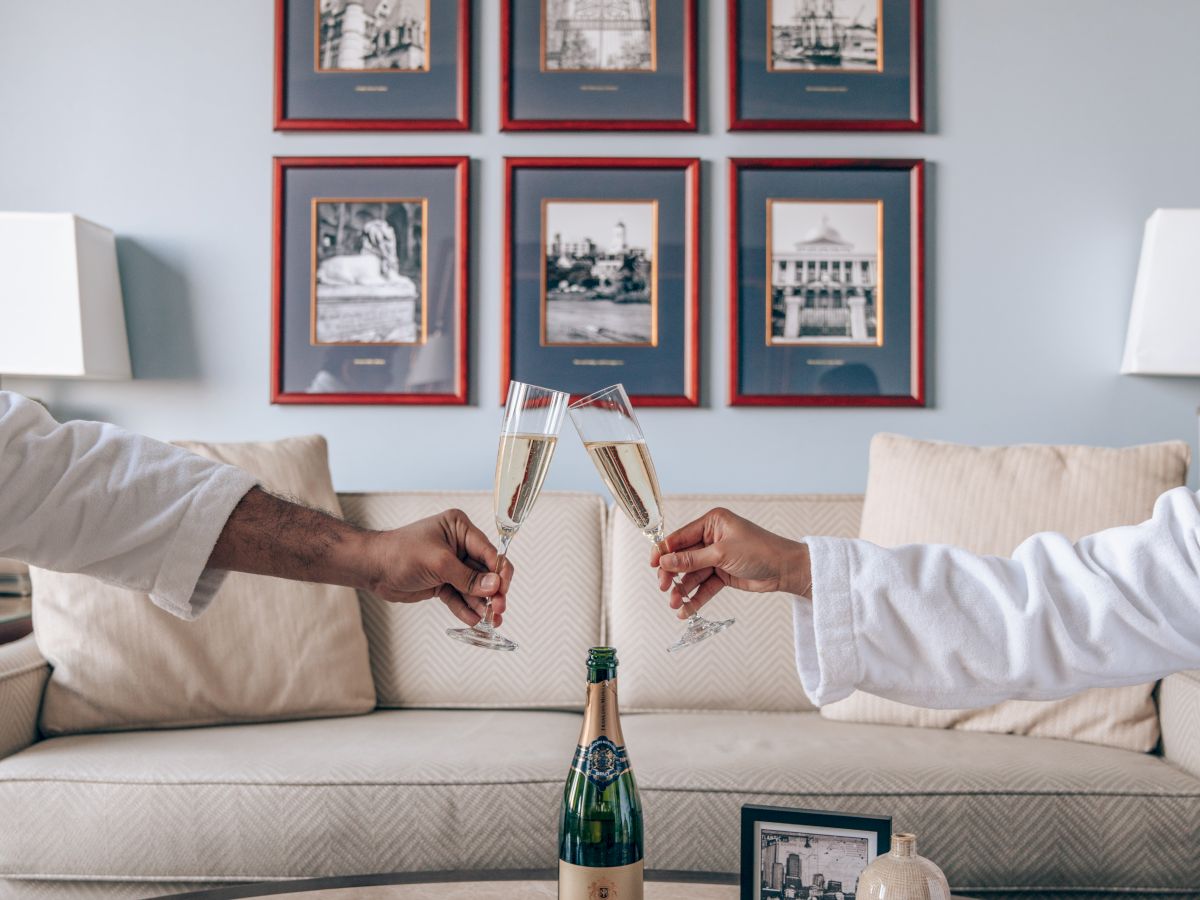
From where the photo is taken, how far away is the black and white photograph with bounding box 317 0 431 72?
8.51 feet

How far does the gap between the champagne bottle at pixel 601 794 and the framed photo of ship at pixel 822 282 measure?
65.9 inches

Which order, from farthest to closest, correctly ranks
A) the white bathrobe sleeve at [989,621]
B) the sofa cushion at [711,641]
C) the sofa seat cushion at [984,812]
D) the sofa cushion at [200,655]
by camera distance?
the sofa cushion at [711,641], the sofa cushion at [200,655], the sofa seat cushion at [984,812], the white bathrobe sleeve at [989,621]

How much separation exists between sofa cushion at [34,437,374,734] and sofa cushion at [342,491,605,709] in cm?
11

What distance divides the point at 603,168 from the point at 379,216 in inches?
23.6

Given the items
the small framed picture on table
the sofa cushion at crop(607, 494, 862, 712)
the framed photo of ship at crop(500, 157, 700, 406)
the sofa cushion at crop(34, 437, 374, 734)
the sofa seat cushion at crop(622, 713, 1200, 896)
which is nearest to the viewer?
the small framed picture on table

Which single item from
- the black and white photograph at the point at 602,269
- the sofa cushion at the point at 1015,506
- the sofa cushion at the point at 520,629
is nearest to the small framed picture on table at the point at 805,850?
the sofa cushion at the point at 1015,506

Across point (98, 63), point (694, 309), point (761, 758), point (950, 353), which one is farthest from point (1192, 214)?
point (98, 63)

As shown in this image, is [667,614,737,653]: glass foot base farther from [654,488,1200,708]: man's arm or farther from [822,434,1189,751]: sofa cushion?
[822,434,1189,751]: sofa cushion

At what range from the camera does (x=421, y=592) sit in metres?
1.30

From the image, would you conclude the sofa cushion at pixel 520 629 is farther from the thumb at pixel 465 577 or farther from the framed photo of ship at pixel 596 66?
the framed photo of ship at pixel 596 66

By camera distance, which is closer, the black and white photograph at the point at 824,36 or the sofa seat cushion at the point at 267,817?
the sofa seat cushion at the point at 267,817

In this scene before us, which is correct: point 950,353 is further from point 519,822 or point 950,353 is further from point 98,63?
point 98,63

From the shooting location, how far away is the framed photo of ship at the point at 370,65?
2.58 m

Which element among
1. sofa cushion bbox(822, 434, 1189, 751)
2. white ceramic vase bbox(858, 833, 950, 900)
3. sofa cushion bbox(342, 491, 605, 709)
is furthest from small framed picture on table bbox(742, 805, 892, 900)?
sofa cushion bbox(342, 491, 605, 709)
